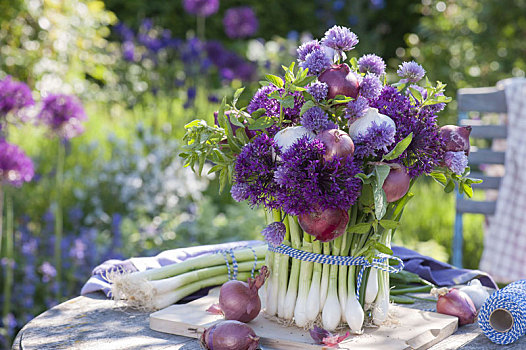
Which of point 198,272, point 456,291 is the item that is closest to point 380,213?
point 456,291

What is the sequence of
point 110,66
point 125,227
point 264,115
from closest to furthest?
point 264,115
point 125,227
point 110,66

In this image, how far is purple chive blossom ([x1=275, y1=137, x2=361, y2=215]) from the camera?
1.25m

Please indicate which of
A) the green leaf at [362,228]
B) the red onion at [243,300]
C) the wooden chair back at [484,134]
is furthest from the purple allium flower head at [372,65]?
the wooden chair back at [484,134]

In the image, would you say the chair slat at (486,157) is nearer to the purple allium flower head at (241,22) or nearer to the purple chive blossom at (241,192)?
the purple chive blossom at (241,192)

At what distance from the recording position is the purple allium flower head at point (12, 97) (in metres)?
2.41

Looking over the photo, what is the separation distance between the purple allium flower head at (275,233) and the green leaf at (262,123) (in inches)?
7.9

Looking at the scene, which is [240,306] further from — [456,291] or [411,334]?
[456,291]

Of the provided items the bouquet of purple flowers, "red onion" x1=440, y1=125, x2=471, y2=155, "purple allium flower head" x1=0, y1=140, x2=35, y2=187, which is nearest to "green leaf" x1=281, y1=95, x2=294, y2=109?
the bouquet of purple flowers

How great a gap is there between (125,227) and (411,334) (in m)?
2.13

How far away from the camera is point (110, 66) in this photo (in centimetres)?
613

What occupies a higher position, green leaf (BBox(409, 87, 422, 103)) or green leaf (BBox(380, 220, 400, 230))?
green leaf (BBox(409, 87, 422, 103))

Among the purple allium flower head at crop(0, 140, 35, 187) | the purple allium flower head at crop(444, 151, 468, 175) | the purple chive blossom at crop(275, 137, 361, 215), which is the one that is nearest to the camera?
the purple chive blossom at crop(275, 137, 361, 215)

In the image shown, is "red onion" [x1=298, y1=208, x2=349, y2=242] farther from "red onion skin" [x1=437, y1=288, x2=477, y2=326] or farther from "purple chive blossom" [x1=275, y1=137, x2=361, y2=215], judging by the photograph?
"red onion skin" [x1=437, y1=288, x2=477, y2=326]

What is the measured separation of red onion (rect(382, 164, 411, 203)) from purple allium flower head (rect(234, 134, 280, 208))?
8.6 inches
